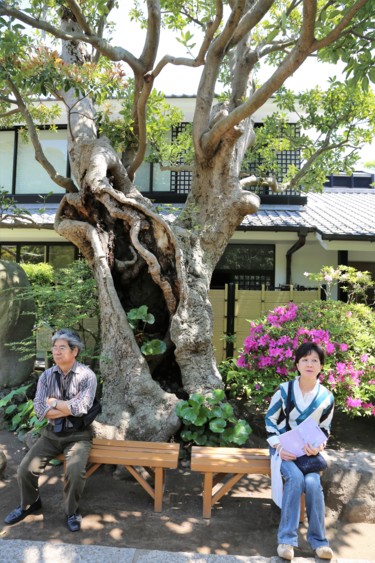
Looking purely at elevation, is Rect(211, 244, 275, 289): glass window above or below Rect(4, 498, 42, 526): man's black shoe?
above

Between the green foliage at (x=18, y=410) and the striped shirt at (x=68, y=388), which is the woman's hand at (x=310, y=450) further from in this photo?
the green foliage at (x=18, y=410)

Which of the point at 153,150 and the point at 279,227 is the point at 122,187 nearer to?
the point at 153,150

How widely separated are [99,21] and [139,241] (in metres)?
3.63

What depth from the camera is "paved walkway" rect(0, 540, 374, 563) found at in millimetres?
2950

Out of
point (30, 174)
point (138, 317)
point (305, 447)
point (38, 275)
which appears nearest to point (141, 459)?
point (305, 447)

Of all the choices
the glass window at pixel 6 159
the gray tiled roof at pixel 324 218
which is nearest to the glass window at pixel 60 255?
the glass window at pixel 6 159

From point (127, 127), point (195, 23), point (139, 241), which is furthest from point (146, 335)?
point (195, 23)

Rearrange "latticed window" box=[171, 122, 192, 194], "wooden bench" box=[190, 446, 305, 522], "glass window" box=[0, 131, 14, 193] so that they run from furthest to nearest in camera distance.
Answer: "glass window" box=[0, 131, 14, 193] < "latticed window" box=[171, 122, 192, 194] < "wooden bench" box=[190, 446, 305, 522]

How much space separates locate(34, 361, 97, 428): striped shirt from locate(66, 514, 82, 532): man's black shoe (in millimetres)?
678

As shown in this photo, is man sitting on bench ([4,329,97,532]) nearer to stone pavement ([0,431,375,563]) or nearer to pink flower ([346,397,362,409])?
stone pavement ([0,431,375,563])

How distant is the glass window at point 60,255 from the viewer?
11.4 meters

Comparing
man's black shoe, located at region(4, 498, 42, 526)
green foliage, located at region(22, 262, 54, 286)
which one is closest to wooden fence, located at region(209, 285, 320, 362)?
green foliage, located at region(22, 262, 54, 286)

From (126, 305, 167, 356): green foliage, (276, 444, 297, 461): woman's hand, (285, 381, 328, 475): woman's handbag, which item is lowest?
(285, 381, 328, 475): woman's handbag

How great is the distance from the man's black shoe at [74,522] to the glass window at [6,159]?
10622 mm
